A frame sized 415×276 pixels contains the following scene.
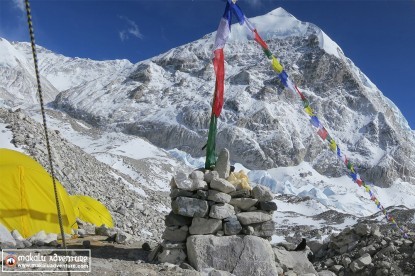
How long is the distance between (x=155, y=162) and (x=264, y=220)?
86.0 metres

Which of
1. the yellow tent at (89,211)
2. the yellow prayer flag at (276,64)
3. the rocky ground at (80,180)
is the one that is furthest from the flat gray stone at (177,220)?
the rocky ground at (80,180)

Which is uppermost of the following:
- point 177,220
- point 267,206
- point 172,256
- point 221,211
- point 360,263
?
point 267,206

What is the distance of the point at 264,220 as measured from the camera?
9148mm

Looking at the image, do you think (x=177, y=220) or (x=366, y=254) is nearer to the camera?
(x=177, y=220)

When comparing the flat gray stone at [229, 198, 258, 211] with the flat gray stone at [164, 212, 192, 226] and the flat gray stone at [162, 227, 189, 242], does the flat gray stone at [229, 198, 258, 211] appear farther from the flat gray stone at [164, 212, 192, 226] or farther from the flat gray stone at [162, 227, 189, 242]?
the flat gray stone at [162, 227, 189, 242]

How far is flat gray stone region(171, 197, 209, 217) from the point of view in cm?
884


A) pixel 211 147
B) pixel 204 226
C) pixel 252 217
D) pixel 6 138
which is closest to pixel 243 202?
pixel 252 217

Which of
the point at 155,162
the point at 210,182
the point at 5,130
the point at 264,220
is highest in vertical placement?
the point at 155,162

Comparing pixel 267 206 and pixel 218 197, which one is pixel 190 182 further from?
pixel 267 206

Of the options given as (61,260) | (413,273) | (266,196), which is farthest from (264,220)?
(413,273)

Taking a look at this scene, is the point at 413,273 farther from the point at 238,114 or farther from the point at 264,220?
the point at 238,114

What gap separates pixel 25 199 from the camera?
10.8m

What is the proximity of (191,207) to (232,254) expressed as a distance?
128 centimetres

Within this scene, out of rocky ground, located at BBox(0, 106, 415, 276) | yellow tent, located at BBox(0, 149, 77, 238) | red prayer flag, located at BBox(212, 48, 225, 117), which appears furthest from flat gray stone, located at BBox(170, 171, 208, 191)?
yellow tent, located at BBox(0, 149, 77, 238)
